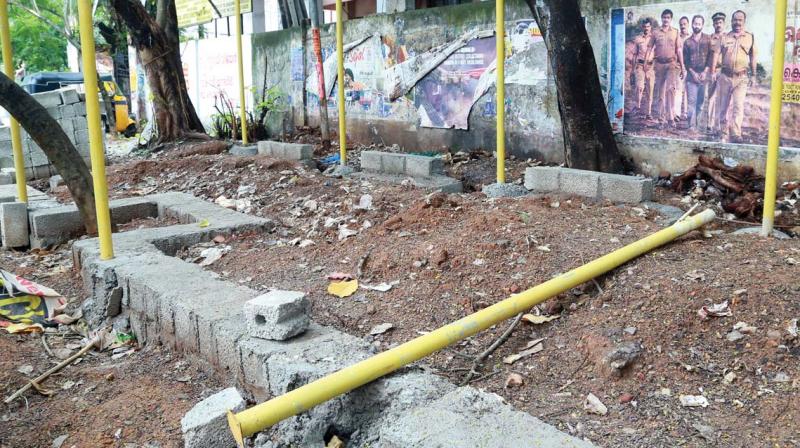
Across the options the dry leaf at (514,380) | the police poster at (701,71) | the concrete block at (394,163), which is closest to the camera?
the dry leaf at (514,380)

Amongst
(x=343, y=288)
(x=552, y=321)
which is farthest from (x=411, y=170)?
(x=552, y=321)

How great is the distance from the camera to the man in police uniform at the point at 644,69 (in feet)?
22.0

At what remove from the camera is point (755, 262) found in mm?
3617

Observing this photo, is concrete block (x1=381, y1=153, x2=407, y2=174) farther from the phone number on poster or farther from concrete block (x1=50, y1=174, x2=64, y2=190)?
concrete block (x1=50, y1=174, x2=64, y2=190)

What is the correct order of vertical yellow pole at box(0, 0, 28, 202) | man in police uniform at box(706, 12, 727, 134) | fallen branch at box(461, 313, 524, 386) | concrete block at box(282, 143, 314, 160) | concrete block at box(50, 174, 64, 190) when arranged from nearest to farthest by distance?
fallen branch at box(461, 313, 524, 386)
vertical yellow pole at box(0, 0, 28, 202)
man in police uniform at box(706, 12, 727, 134)
concrete block at box(282, 143, 314, 160)
concrete block at box(50, 174, 64, 190)

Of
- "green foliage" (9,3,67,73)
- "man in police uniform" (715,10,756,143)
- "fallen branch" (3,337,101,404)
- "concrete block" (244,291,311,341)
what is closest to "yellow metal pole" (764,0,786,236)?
"man in police uniform" (715,10,756,143)

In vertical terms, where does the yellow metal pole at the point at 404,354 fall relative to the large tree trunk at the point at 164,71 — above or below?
below

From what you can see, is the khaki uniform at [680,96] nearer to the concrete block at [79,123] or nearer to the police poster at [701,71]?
the police poster at [701,71]

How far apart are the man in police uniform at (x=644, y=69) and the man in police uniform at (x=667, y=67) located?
5 cm

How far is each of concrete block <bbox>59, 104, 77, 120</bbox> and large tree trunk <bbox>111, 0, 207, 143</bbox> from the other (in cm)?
209

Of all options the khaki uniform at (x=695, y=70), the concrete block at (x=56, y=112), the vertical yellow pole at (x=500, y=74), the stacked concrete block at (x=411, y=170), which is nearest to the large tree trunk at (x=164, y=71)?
the concrete block at (x=56, y=112)

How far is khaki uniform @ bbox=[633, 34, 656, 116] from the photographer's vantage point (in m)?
6.71

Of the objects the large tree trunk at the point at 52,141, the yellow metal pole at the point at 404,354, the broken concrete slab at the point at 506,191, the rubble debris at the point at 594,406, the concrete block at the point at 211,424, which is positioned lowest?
the concrete block at the point at 211,424

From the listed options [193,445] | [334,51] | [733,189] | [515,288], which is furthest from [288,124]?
[193,445]
